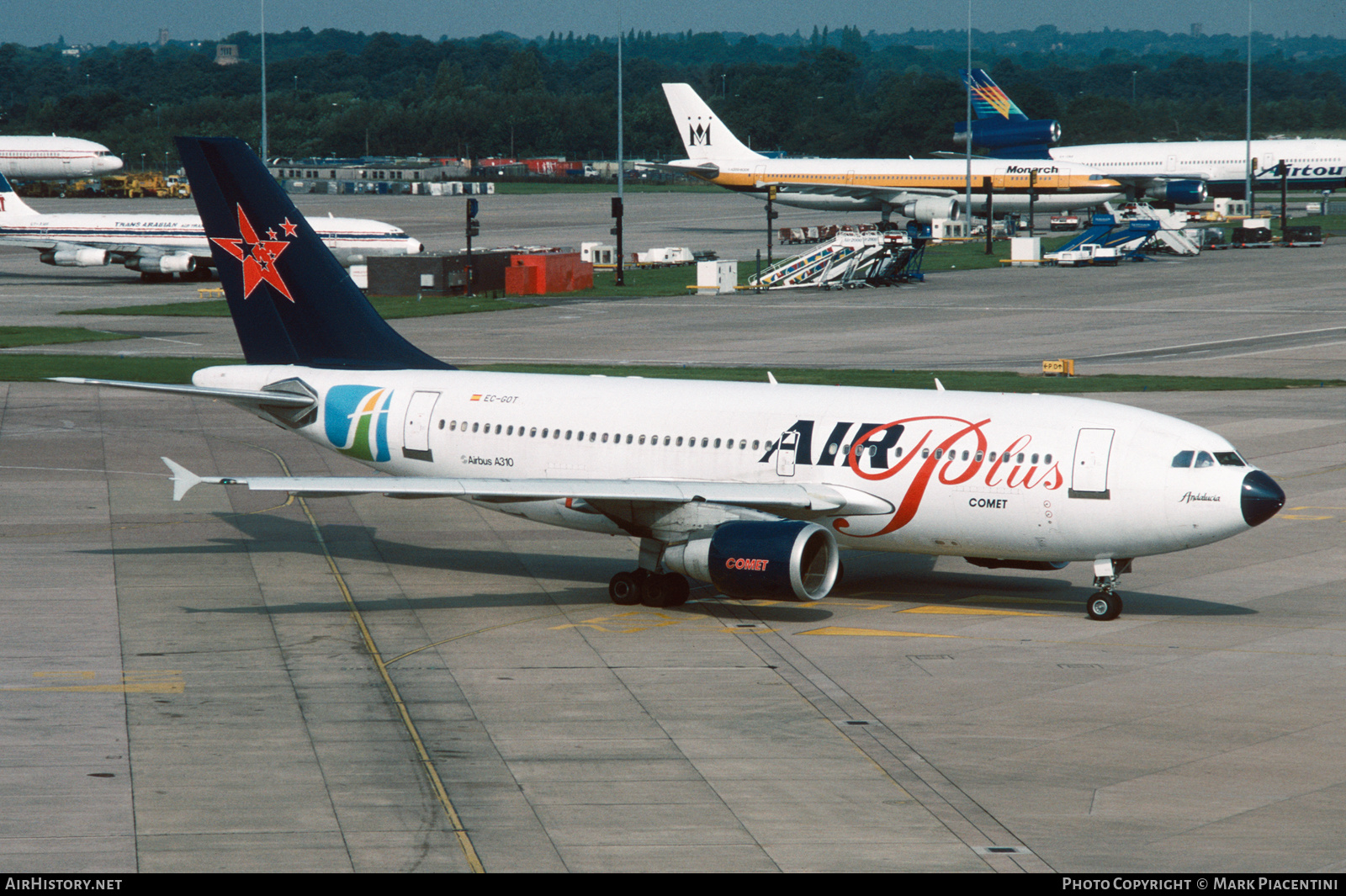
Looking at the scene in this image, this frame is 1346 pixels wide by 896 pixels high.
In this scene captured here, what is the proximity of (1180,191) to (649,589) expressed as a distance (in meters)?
111

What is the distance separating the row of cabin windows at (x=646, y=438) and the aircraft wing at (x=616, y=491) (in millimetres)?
905

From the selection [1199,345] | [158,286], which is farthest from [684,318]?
Result: [158,286]

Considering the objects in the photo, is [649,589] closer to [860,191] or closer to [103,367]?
[103,367]

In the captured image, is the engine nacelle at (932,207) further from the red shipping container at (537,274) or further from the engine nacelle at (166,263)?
the engine nacelle at (166,263)

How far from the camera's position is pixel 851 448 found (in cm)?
2984

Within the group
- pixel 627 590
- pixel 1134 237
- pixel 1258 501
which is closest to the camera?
pixel 1258 501

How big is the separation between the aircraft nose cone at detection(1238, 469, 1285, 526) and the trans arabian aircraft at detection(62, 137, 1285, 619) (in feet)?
0.11

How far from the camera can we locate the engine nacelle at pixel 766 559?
90.2ft

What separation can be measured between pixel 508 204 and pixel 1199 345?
420ft

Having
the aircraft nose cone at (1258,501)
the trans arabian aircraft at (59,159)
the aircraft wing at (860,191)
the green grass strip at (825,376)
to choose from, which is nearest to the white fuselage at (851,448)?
the aircraft nose cone at (1258,501)

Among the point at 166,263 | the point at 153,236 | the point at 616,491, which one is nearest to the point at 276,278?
the point at 616,491

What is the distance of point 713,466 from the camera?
101 feet

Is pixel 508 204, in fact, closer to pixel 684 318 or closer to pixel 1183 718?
pixel 684 318

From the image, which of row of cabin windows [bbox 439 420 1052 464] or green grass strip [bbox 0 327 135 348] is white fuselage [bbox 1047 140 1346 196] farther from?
A: row of cabin windows [bbox 439 420 1052 464]
